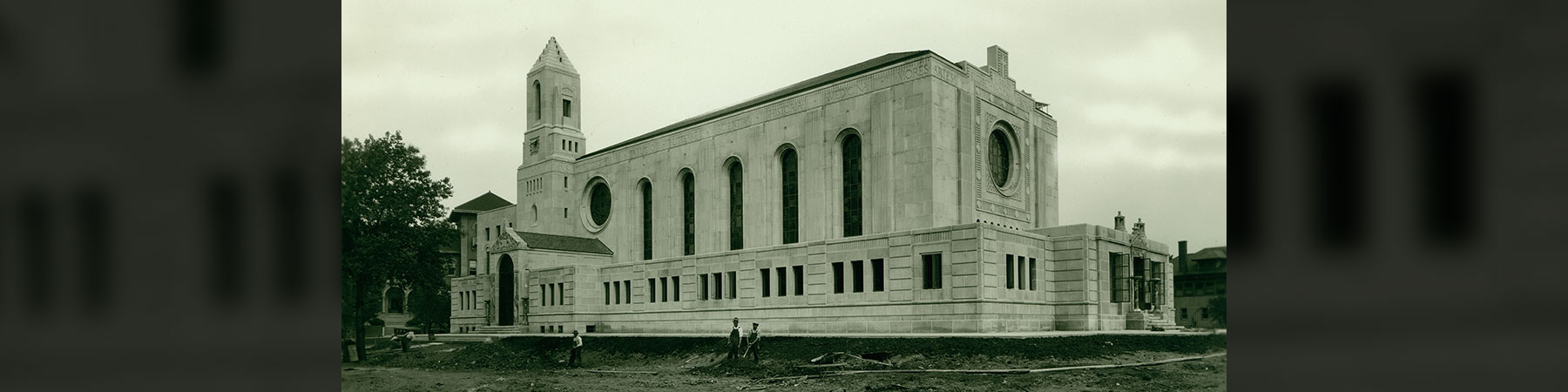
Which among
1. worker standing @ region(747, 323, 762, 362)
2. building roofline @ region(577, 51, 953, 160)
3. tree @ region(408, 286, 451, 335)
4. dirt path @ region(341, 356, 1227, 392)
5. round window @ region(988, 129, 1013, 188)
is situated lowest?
dirt path @ region(341, 356, 1227, 392)

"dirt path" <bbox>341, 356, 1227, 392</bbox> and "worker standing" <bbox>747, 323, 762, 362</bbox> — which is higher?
"worker standing" <bbox>747, 323, 762, 362</bbox>

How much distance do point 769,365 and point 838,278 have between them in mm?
3524

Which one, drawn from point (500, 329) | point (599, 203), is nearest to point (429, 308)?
point (500, 329)

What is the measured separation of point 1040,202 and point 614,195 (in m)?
4.06

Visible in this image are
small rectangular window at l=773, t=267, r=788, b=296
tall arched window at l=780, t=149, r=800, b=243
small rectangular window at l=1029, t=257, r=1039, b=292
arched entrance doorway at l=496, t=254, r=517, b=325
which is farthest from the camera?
tall arched window at l=780, t=149, r=800, b=243

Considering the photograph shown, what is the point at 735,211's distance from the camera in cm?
1099

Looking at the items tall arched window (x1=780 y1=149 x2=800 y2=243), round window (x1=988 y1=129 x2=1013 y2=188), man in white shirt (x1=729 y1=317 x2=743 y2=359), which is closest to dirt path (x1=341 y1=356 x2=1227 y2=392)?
man in white shirt (x1=729 y1=317 x2=743 y2=359)

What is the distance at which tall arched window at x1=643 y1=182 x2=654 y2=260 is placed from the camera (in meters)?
10.0

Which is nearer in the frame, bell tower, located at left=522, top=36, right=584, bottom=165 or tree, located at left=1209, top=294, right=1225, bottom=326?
tree, located at left=1209, top=294, right=1225, bottom=326

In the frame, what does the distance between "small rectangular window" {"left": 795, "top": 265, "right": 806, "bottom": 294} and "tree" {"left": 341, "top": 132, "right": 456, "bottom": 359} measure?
3368 millimetres

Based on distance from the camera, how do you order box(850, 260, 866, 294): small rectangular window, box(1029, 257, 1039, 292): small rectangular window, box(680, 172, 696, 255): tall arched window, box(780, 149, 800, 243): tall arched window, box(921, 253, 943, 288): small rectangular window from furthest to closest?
box(780, 149, 800, 243): tall arched window
box(680, 172, 696, 255): tall arched window
box(850, 260, 866, 294): small rectangular window
box(921, 253, 943, 288): small rectangular window
box(1029, 257, 1039, 292): small rectangular window

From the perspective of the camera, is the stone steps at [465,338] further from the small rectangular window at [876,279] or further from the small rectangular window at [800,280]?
the small rectangular window at [876,279]

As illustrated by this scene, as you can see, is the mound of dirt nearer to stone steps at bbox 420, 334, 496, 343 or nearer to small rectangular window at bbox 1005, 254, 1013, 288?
stone steps at bbox 420, 334, 496, 343
